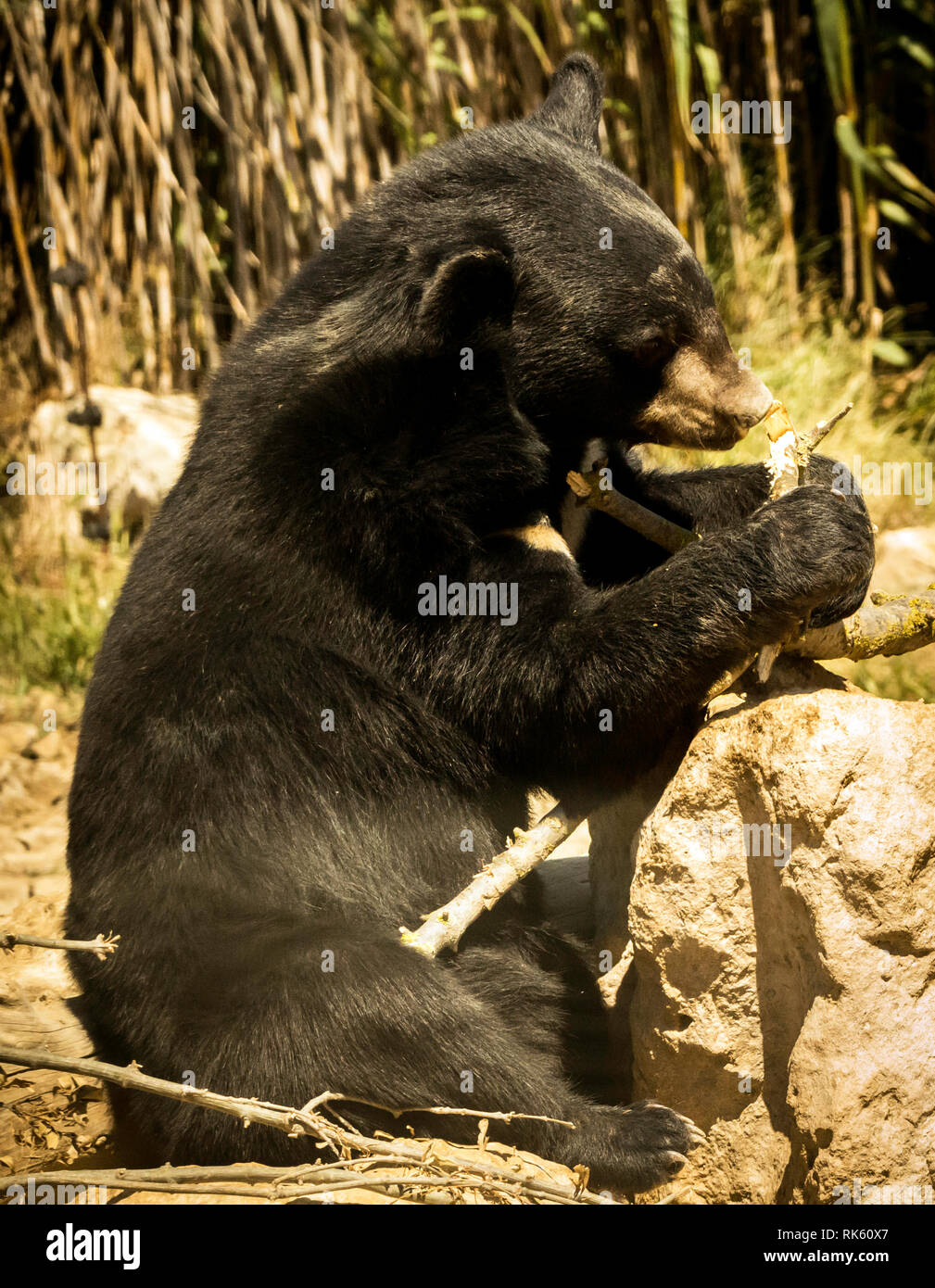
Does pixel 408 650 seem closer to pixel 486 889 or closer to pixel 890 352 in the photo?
pixel 486 889

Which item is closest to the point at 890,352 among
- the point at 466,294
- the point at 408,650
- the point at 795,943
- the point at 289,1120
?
the point at 466,294

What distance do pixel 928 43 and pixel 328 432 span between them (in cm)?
704

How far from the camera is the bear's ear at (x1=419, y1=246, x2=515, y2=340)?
3.29 metres

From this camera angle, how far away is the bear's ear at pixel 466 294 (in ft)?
10.8

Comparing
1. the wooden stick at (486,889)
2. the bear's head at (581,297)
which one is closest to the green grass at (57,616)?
the bear's head at (581,297)

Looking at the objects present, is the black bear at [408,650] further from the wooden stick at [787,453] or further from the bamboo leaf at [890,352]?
the bamboo leaf at [890,352]

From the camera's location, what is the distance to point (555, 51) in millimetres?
8461

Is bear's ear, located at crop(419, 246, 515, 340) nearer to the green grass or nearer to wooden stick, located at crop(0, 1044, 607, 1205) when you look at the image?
wooden stick, located at crop(0, 1044, 607, 1205)

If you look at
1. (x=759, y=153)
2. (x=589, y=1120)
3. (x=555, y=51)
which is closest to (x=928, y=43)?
(x=759, y=153)

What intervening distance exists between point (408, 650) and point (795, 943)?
1.19 metres

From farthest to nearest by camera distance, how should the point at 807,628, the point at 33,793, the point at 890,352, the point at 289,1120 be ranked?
1. the point at 890,352
2. the point at 33,793
3. the point at 807,628
4. the point at 289,1120

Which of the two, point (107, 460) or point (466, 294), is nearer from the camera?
point (466, 294)

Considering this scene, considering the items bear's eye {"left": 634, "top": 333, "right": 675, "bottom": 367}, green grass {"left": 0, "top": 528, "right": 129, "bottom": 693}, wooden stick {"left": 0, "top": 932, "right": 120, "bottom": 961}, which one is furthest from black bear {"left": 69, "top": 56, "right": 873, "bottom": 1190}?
green grass {"left": 0, "top": 528, "right": 129, "bottom": 693}

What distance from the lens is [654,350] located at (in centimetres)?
353
